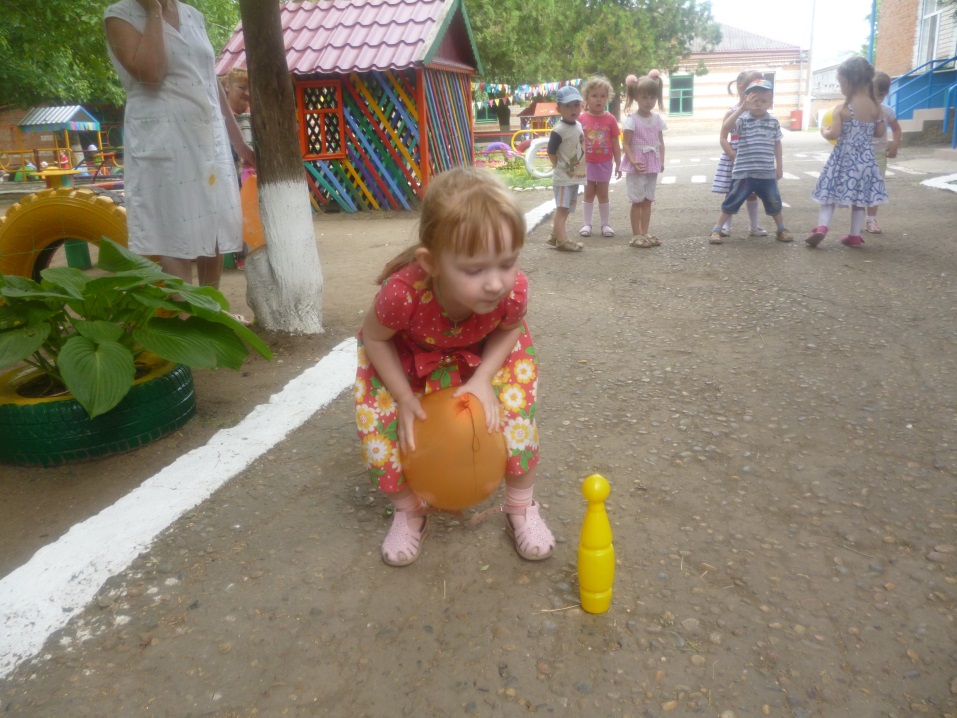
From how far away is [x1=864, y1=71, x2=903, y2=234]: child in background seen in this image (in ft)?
23.0

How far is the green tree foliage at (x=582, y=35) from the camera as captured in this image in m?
25.6

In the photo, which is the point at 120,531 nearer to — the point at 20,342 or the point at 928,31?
the point at 20,342

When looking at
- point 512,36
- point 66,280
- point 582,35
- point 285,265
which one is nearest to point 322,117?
point 285,265

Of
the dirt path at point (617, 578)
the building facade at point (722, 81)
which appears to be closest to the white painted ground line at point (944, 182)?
the dirt path at point (617, 578)

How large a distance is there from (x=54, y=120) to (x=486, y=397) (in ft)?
106

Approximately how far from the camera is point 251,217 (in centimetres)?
614

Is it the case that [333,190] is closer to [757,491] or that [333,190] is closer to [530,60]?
[757,491]

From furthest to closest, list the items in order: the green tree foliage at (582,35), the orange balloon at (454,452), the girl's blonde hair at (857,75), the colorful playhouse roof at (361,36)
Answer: the green tree foliage at (582,35), the colorful playhouse roof at (361,36), the girl's blonde hair at (857,75), the orange balloon at (454,452)

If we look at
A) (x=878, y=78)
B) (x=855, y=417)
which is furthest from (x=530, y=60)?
(x=855, y=417)

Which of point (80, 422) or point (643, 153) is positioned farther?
point (643, 153)

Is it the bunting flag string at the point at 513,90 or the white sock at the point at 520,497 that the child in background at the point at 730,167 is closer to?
the white sock at the point at 520,497

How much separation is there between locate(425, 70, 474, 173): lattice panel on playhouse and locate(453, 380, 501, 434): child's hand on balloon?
8.45 meters

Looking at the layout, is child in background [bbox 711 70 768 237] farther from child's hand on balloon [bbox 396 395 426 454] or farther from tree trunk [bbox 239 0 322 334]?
child's hand on balloon [bbox 396 395 426 454]

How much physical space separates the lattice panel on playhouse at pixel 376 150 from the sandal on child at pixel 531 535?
900 cm
